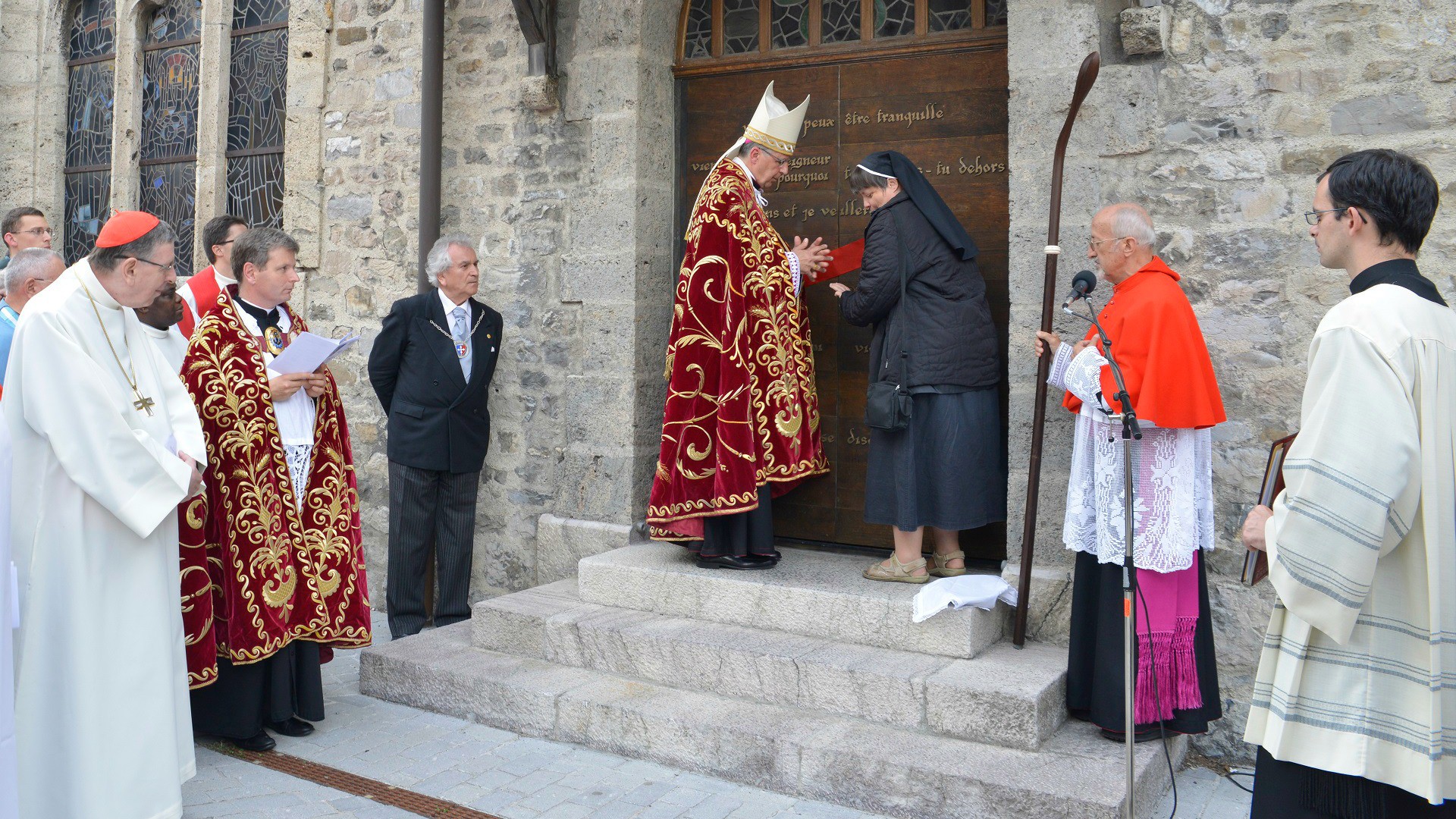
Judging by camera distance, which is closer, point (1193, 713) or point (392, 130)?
point (1193, 713)

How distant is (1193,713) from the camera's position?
377 cm

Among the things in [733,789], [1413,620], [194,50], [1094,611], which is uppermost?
[194,50]

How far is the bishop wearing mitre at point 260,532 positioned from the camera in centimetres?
409

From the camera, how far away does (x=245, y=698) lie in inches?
164

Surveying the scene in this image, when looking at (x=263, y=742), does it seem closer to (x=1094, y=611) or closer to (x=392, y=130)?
(x=1094, y=611)

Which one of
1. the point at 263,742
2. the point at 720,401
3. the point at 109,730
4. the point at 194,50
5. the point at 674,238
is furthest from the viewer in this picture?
the point at 194,50

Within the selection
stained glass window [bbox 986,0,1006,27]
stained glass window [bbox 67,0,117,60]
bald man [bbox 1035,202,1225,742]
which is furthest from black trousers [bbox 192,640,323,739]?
stained glass window [bbox 67,0,117,60]

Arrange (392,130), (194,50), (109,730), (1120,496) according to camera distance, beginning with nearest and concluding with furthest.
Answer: (109,730)
(1120,496)
(392,130)
(194,50)

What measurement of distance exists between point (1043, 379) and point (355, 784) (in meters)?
2.81

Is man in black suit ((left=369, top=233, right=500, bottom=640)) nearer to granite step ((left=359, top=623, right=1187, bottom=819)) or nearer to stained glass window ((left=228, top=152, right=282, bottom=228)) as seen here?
granite step ((left=359, top=623, right=1187, bottom=819))

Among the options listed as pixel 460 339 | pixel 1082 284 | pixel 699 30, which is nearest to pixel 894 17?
pixel 699 30

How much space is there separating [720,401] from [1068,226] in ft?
5.12

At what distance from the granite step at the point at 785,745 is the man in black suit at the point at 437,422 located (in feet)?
2.88

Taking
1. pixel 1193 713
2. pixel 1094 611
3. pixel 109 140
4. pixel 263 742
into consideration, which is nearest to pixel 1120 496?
pixel 1094 611
